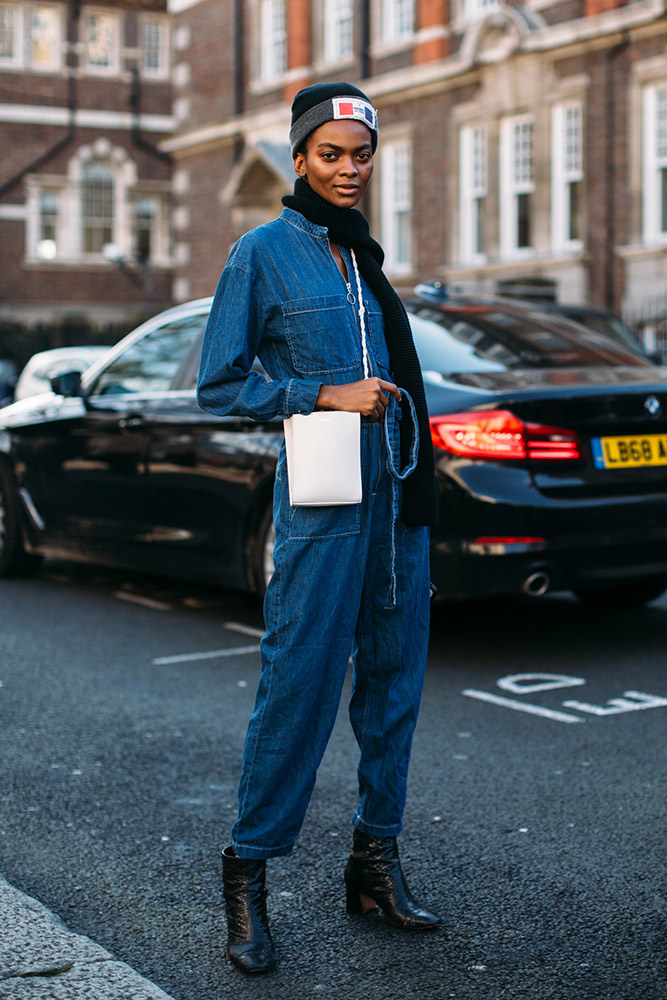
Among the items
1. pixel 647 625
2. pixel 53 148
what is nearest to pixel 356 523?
pixel 647 625

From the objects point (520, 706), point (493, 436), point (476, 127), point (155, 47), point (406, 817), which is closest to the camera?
point (406, 817)

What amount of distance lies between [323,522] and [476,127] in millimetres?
23880

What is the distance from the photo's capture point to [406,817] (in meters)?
4.43

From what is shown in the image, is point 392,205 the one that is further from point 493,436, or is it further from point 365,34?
point 493,436

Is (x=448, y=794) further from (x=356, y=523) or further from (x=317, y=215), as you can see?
(x=317, y=215)

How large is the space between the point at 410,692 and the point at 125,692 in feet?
9.46

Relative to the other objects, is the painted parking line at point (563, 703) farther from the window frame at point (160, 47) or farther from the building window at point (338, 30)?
the window frame at point (160, 47)

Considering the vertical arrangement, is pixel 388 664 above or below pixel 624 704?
above

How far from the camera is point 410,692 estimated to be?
3523 millimetres

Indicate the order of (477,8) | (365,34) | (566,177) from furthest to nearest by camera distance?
(365,34)
(477,8)
(566,177)

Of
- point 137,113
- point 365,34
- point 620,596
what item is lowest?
point 620,596

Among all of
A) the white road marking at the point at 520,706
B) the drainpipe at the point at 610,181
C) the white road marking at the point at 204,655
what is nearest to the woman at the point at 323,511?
the white road marking at the point at 520,706

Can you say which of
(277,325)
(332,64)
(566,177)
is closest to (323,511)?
(277,325)

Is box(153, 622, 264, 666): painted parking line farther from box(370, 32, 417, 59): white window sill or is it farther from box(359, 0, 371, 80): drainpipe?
box(359, 0, 371, 80): drainpipe
